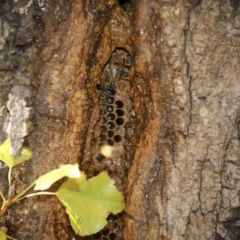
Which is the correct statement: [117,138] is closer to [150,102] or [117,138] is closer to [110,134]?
[110,134]

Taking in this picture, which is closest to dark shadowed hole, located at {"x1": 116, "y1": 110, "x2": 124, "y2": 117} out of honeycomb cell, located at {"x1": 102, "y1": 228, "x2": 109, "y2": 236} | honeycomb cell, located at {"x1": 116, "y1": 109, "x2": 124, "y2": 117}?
honeycomb cell, located at {"x1": 116, "y1": 109, "x2": 124, "y2": 117}

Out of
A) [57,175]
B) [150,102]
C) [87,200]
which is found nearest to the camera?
[57,175]

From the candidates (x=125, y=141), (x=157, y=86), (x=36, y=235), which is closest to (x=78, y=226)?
(x=36, y=235)

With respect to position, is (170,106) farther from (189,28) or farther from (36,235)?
(36,235)

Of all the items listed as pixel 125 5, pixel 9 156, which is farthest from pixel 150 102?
pixel 9 156

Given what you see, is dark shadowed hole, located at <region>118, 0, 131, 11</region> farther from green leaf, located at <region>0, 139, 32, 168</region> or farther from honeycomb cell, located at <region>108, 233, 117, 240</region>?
honeycomb cell, located at <region>108, 233, 117, 240</region>

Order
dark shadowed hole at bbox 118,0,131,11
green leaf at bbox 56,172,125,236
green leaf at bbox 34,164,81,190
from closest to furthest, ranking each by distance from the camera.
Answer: green leaf at bbox 34,164,81,190 → green leaf at bbox 56,172,125,236 → dark shadowed hole at bbox 118,0,131,11

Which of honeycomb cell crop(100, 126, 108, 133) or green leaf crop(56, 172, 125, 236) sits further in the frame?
honeycomb cell crop(100, 126, 108, 133)
